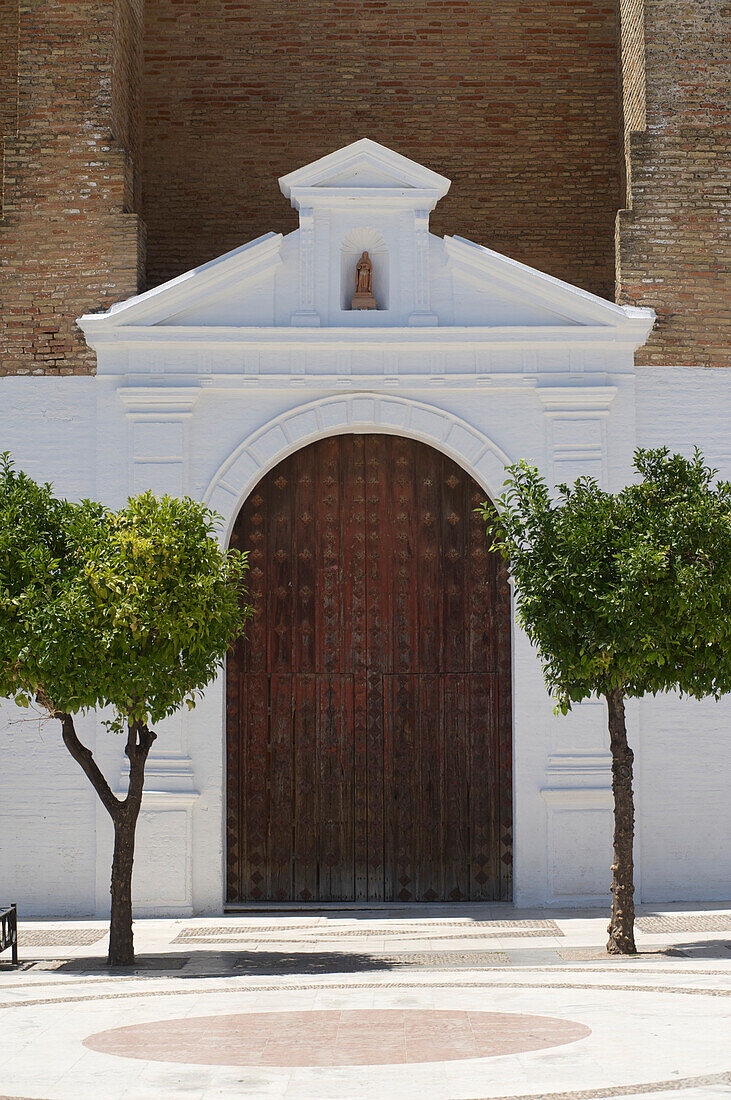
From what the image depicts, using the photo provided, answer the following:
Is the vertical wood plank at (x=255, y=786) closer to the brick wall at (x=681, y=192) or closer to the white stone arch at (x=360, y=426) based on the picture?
the white stone arch at (x=360, y=426)

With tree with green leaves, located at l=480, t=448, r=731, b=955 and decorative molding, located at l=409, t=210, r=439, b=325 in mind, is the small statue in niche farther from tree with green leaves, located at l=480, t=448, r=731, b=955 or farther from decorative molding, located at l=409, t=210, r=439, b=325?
tree with green leaves, located at l=480, t=448, r=731, b=955

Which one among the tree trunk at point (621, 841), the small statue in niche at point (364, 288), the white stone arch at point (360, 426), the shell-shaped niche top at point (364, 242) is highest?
the shell-shaped niche top at point (364, 242)

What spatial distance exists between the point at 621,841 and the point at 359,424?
4478 mm

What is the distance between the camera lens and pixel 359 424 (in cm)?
1129

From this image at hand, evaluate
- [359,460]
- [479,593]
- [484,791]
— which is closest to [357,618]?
[479,593]

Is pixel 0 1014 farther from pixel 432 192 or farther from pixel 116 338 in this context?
pixel 432 192

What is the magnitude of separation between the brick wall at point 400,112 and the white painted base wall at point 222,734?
10.5ft

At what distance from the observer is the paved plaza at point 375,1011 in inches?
209

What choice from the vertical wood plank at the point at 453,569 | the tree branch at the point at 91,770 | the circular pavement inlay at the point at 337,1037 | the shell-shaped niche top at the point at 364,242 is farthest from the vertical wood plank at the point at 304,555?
the circular pavement inlay at the point at 337,1037

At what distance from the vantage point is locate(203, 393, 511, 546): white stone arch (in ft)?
36.9

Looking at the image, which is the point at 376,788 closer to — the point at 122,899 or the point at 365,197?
the point at 122,899

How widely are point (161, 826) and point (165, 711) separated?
2711 mm

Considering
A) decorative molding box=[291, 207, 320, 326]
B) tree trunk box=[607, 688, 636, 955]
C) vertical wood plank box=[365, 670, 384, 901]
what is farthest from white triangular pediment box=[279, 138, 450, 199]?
tree trunk box=[607, 688, 636, 955]

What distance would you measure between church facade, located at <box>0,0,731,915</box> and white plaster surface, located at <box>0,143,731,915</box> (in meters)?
0.03
